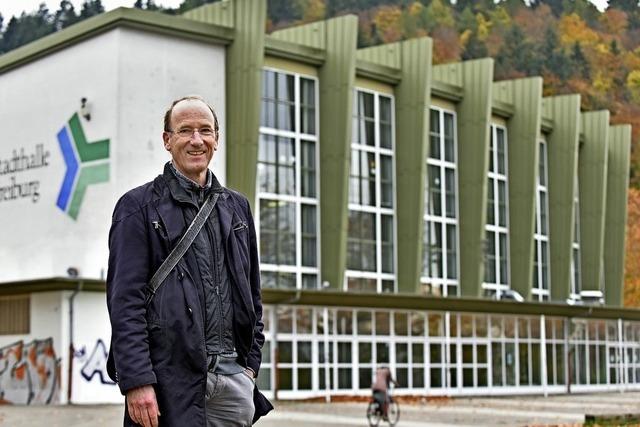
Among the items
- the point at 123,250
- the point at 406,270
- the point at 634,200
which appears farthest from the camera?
the point at 634,200

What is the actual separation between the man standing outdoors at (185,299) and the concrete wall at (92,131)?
3341cm

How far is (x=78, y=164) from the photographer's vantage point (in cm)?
4112

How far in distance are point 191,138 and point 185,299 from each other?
0.65 metres

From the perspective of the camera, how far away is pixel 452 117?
53.5m

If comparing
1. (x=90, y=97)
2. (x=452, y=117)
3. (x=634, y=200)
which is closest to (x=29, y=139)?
(x=90, y=97)

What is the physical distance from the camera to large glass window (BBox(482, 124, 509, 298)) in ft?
182

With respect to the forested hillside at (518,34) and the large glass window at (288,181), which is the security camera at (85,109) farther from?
the forested hillside at (518,34)

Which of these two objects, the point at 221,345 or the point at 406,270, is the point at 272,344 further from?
the point at 221,345

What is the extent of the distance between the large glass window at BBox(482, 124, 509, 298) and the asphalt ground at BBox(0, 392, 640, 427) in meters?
15.4

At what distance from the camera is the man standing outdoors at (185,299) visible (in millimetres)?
4543

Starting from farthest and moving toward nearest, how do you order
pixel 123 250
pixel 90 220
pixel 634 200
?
pixel 634 200
pixel 90 220
pixel 123 250

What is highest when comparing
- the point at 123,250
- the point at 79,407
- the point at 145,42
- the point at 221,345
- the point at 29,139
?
the point at 145,42

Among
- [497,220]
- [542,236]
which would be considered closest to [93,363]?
[497,220]

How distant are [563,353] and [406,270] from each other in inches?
365
